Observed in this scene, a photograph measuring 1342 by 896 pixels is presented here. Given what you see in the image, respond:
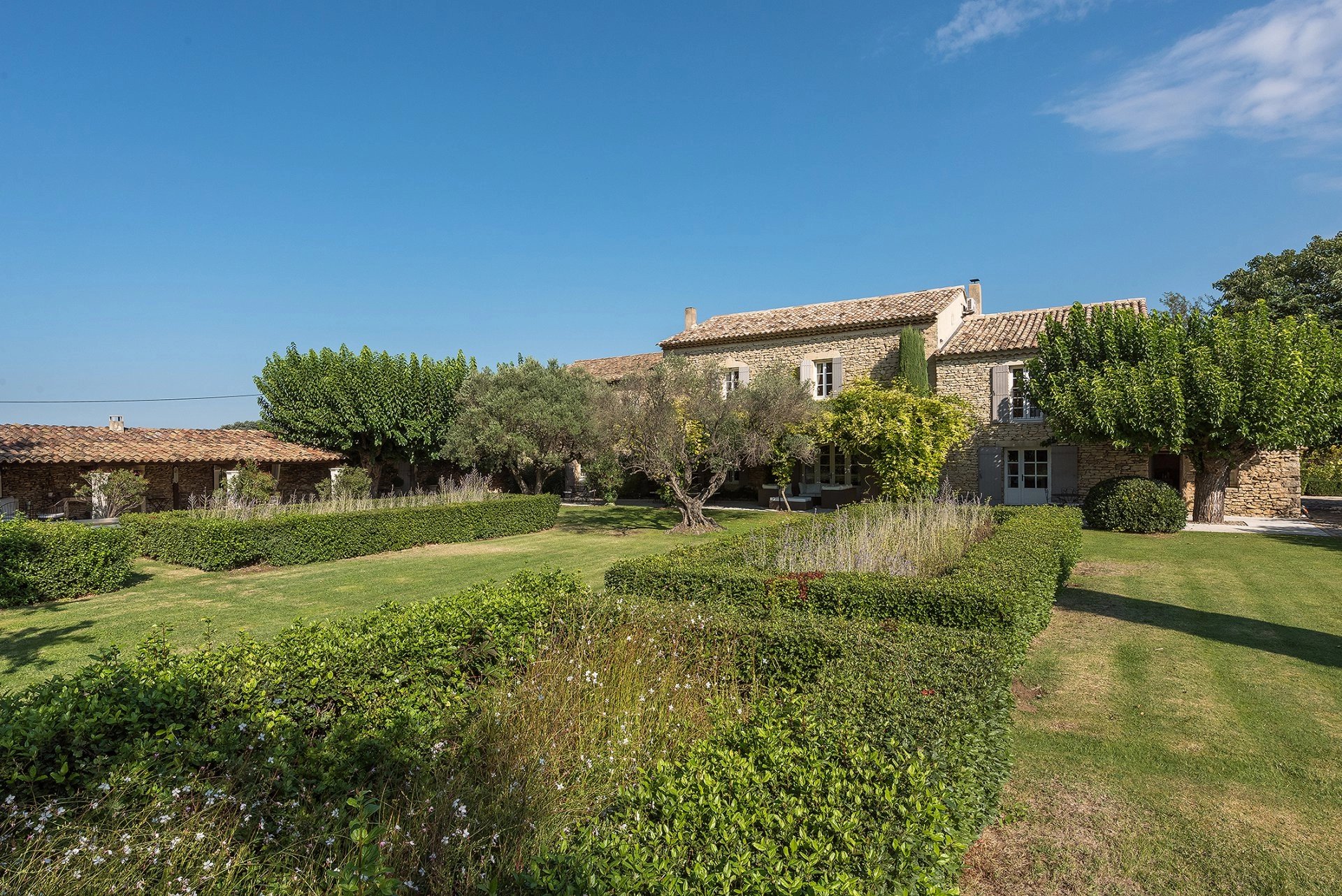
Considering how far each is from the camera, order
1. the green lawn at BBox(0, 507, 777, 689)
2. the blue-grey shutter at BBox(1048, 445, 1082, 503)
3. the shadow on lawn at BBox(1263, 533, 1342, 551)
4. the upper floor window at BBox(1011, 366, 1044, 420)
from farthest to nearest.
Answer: the upper floor window at BBox(1011, 366, 1044, 420) → the blue-grey shutter at BBox(1048, 445, 1082, 503) → the shadow on lawn at BBox(1263, 533, 1342, 551) → the green lawn at BBox(0, 507, 777, 689)

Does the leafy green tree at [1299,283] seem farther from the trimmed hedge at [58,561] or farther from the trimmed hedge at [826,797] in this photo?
the trimmed hedge at [58,561]

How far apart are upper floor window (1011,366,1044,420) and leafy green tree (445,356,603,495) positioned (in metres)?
12.4

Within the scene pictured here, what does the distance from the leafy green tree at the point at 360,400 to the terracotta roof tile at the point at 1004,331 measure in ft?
53.9

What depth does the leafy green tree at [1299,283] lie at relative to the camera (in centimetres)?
2205

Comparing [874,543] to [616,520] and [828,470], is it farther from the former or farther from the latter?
[828,470]

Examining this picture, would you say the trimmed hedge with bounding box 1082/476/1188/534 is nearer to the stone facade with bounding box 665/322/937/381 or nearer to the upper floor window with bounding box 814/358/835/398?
the stone facade with bounding box 665/322/937/381

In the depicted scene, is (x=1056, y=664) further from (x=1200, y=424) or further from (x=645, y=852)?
(x=1200, y=424)

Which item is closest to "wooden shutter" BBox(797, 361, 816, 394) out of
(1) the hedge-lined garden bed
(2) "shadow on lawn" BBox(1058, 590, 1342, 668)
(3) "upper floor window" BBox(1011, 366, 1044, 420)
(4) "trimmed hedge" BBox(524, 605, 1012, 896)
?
(3) "upper floor window" BBox(1011, 366, 1044, 420)

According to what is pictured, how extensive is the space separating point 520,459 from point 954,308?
15384 mm

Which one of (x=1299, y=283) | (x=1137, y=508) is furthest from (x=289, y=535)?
(x=1299, y=283)

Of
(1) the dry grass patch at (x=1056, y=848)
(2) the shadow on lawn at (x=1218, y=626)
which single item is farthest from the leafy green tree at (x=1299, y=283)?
(1) the dry grass patch at (x=1056, y=848)

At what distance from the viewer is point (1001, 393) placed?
20.1 metres

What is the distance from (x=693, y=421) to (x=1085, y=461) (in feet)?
39.8

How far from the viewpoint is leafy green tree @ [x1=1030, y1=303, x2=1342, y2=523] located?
14.5 meters
